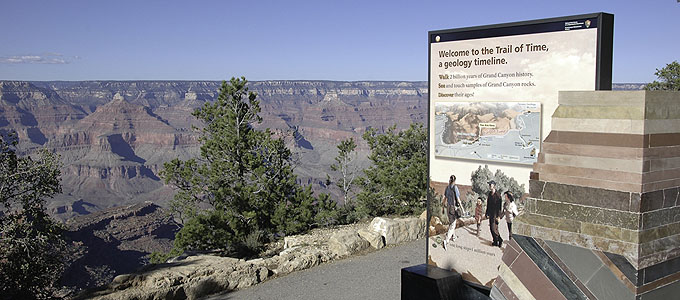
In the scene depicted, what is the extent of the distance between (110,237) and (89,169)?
83818 mm

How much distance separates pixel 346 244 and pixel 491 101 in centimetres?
664

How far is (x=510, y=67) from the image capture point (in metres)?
4.16

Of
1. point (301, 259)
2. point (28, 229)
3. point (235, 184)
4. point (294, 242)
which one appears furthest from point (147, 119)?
point (301, 259)

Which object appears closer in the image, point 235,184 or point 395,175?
point 395,175

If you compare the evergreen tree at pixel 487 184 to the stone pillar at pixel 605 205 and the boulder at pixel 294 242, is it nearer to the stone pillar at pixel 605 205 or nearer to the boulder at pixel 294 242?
the stone pillar at pixel 605 205

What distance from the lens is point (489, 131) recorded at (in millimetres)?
4301

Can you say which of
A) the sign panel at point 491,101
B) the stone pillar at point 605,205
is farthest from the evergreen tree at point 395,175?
the stone pillar at point 605,205

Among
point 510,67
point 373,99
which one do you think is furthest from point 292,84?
point 510,67

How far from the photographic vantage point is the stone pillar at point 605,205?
3.06 metres

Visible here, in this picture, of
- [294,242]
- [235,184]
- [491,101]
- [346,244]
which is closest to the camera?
[491,101]

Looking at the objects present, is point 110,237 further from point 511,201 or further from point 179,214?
point 511,201

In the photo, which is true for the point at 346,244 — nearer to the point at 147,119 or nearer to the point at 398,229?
the point at 398,229

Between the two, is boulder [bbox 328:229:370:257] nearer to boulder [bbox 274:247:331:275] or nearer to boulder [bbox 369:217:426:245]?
boulder [bbox 274:247:331:275]

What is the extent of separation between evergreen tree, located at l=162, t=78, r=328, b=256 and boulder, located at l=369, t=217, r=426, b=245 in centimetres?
513
